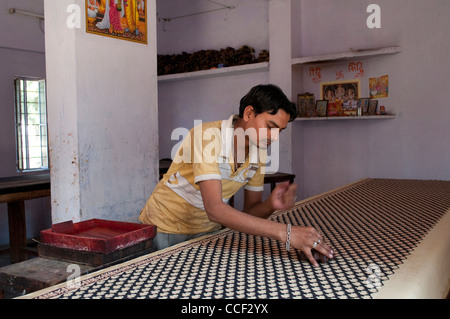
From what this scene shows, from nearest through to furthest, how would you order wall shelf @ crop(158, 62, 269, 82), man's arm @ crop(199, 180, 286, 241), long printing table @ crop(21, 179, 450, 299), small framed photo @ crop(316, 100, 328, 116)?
long printing table @ crop(21, 179, 450, 299) < man's arm @ crop(199, 180, 286, 241) < small framed photo @ crop(316, 100, 328, 116) < wall shelf @ crop(158, 62, 269, 82)

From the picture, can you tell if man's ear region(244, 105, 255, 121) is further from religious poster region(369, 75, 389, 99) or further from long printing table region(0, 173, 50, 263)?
religious poster region(369, 75, 389, 99)

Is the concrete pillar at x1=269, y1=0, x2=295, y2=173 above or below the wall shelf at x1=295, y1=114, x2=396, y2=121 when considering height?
above

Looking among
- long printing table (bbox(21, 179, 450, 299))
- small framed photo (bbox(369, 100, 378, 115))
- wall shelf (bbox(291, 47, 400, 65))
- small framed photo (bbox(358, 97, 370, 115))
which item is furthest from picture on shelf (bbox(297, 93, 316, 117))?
long printing table (bbox(21, 179, 450, 299))

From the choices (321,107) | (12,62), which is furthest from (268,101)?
(12,62)

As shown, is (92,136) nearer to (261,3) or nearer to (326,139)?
(326,139)

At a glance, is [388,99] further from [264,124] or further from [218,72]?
[264,124]

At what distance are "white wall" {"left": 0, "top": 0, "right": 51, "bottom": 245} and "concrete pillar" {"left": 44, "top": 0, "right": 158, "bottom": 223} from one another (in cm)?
306

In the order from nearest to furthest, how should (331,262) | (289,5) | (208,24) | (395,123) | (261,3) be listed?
1. (331,262)
2. (395,123)
3. (289,5)
4. (261,3)
5. (208,24)

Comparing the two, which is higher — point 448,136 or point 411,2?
point 411,2

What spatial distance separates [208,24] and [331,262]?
558 cm

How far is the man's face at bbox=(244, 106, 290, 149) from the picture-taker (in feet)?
5.81

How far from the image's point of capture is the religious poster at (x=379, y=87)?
484 centimetres
